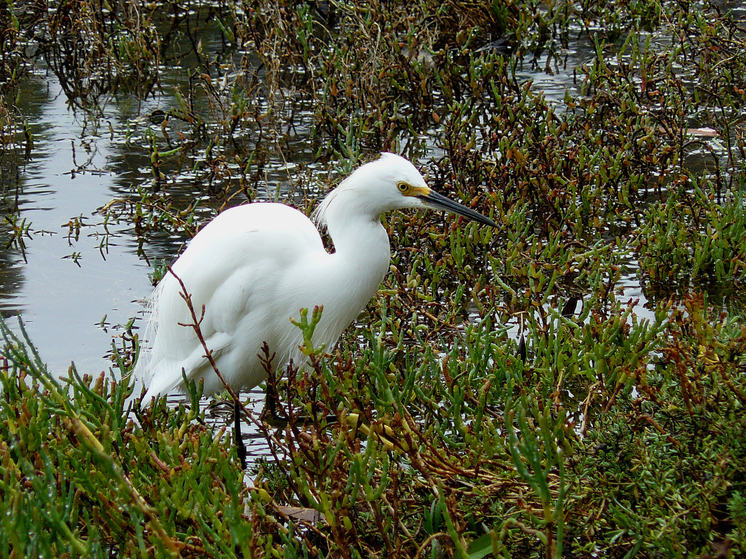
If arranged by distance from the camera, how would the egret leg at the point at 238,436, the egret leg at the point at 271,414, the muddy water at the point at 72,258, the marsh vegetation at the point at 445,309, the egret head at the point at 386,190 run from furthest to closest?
the muddy water at the point at 72,258 → the egret leg at the point at 271,414 → the egret leg at the point at 238,436 → the egret head at the point at 386,190 → the marsh vegetation at the point at 445,309

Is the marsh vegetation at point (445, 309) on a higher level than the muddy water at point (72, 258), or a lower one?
higher

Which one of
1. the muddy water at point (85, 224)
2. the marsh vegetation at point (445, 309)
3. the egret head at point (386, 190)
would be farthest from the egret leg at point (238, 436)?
the muddy water at point (85, 224)

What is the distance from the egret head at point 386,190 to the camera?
2701mm

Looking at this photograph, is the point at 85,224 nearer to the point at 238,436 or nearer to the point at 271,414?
the point at 271,414

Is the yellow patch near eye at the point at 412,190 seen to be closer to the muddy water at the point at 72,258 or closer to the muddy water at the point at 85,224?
the muddy water at the point at 85,224

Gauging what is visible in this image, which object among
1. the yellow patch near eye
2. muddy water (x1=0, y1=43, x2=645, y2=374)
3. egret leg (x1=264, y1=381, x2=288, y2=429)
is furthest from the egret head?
muddy water (x1=0, y1=43, x2=645, y2=374)

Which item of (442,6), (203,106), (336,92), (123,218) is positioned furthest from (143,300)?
(442,6)

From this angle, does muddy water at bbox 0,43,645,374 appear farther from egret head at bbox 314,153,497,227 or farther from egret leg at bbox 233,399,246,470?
egret head at bbox 314,153,497,227

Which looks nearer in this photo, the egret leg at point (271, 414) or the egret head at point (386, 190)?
the egret head at point (386, 190)

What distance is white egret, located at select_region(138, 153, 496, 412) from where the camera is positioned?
108 inches

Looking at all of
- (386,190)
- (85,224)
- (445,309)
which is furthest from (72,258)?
(386,190)

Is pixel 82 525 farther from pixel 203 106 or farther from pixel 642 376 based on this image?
pixel 203 106

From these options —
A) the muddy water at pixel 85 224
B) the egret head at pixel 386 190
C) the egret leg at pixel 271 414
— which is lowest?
the egret leg at pixel 271 414

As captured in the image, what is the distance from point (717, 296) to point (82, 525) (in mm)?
2589
